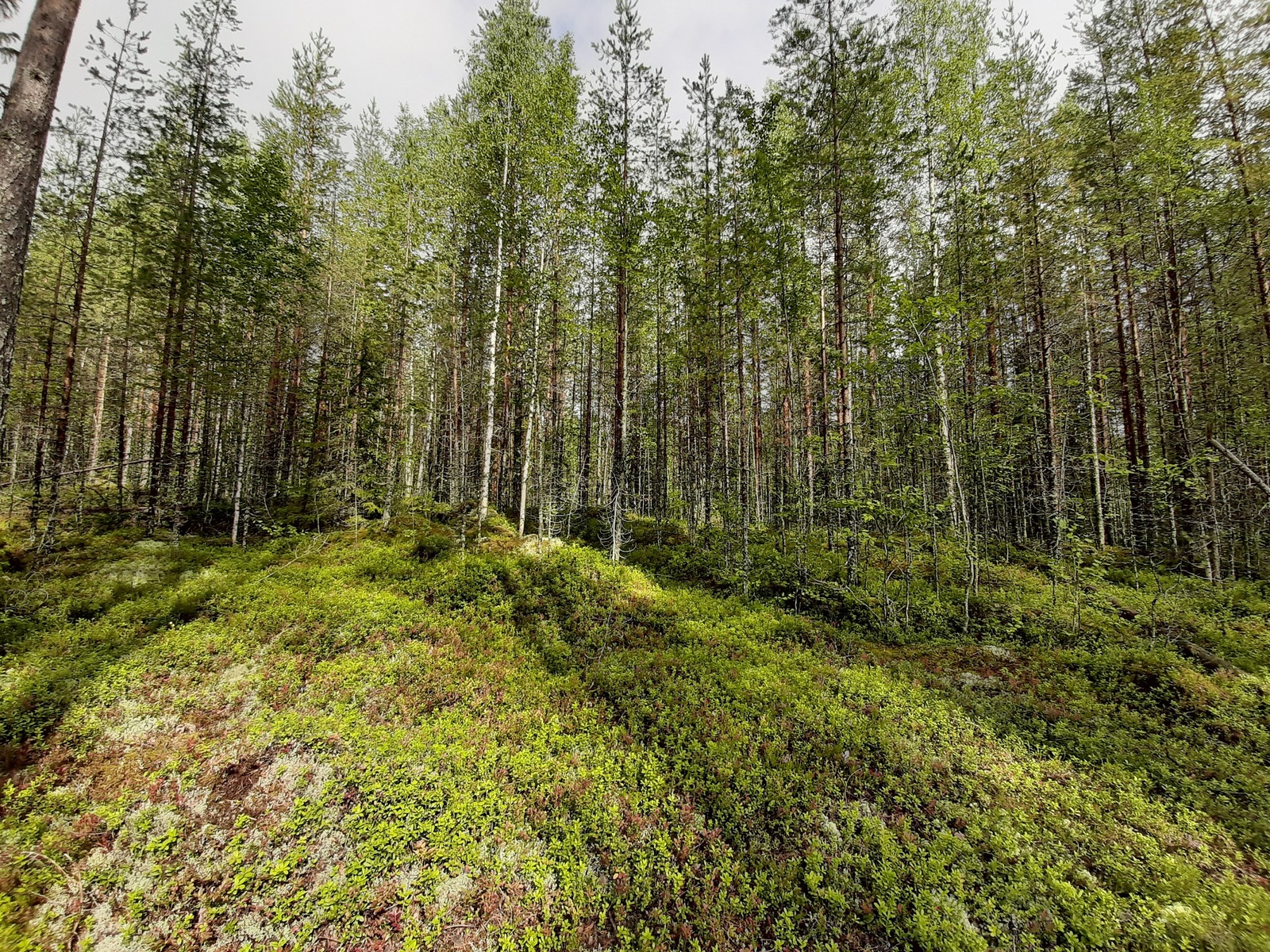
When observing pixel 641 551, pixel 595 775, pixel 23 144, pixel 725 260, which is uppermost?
pixel 725 260

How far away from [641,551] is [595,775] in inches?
349

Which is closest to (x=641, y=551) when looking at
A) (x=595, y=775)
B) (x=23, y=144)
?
(x=595, y=775)

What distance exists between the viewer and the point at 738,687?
7.27 metres

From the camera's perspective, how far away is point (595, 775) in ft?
18.9

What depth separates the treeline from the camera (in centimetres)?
1091

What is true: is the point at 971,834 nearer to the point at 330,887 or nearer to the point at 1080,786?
the point at 1080,786

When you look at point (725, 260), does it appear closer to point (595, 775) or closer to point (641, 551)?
point (641, 551)

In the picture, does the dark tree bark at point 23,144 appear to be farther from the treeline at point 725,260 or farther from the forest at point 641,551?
the treeline at point 725,260

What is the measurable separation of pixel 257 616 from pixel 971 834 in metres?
11.8

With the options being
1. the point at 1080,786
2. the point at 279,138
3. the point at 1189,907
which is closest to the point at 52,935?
the point at 1189,907

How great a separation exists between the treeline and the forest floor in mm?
3476

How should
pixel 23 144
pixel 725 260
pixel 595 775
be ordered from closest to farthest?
pixel 23 144, pixel 595 775, pixel 725 260

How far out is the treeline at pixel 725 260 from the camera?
35.8 ft

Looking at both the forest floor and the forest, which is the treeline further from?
the forest floor
